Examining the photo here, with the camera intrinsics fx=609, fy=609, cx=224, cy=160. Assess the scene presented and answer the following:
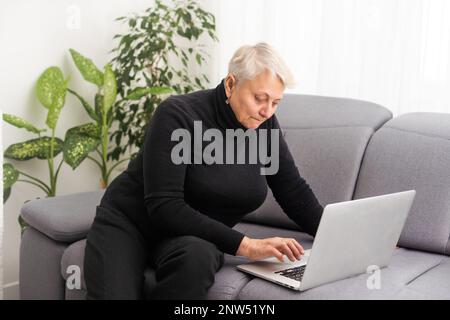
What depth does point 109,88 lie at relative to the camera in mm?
2748

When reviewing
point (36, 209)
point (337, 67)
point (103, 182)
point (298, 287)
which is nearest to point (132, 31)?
point (103, 182)

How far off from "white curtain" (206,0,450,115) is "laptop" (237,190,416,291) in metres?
0.90

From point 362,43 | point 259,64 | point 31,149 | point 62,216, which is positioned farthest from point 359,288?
point 31,149

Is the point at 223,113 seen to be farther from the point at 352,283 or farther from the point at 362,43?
the point at 362,43

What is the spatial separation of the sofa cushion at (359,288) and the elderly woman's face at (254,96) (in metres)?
0.47

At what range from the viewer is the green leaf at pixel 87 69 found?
2721 mm

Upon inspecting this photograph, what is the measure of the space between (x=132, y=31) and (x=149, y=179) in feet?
4.85

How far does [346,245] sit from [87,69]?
1622 mm

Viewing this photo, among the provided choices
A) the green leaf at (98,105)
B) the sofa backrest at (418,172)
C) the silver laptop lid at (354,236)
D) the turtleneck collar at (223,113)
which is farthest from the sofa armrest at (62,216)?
the sofa backrest at (418,172)

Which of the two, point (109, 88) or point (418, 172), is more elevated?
point (109, 88)

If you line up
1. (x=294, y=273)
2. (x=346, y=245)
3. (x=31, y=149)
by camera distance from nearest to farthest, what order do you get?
(x=346, y=245) < (x=294, y=273) < (x=31, y=149)

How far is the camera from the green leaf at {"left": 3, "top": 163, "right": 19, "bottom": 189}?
97.9 inches

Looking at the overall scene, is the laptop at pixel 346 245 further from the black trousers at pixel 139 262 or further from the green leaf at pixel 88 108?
the green leaf at pixel 88 108

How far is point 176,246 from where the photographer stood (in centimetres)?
165
